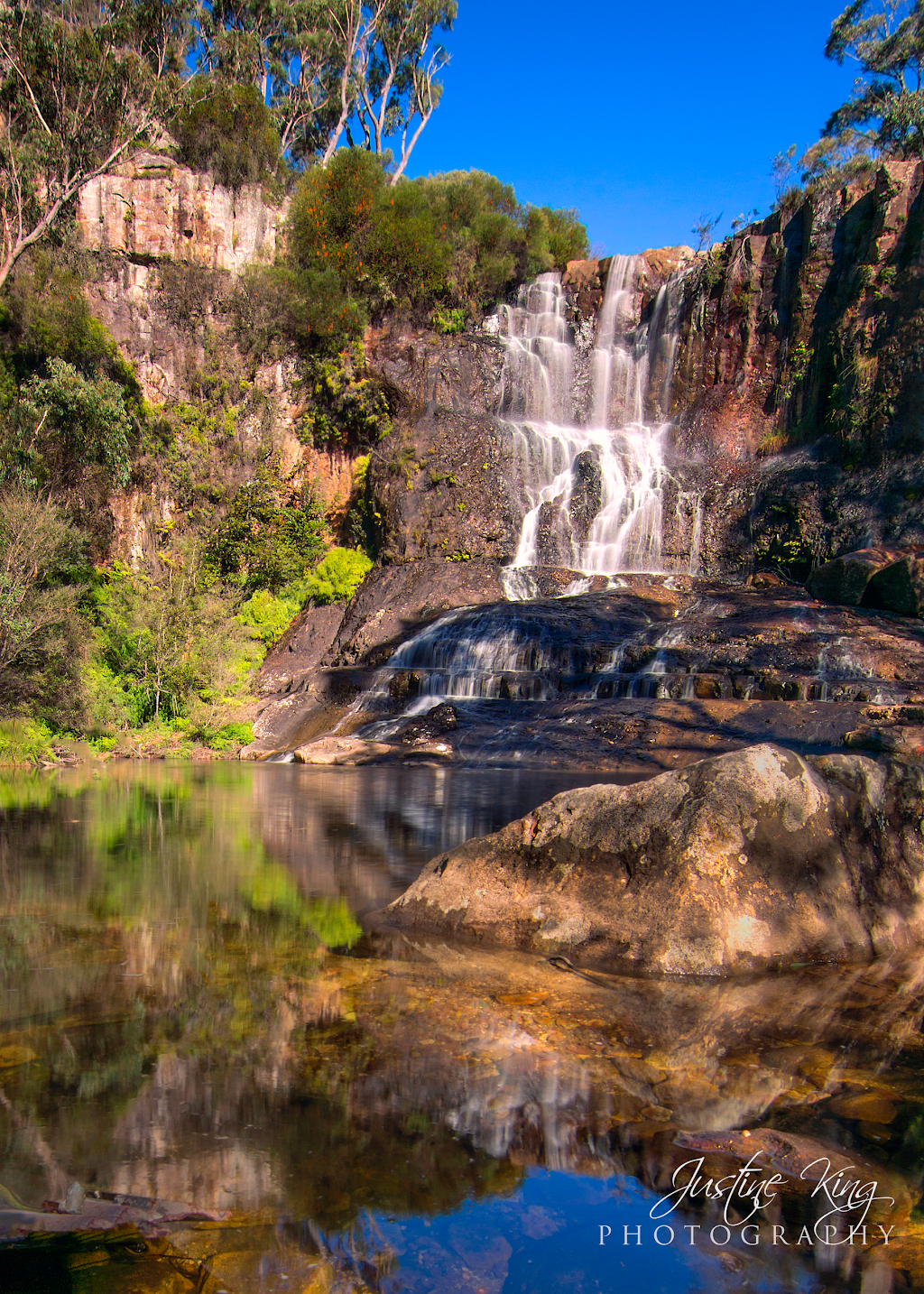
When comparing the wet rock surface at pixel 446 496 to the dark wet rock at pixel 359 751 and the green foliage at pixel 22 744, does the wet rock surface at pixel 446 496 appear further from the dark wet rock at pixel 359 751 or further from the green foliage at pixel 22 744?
the green foliage at pixel 22 744

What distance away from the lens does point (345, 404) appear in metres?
22.7

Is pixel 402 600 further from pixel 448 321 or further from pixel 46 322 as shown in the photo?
pixel 448 321

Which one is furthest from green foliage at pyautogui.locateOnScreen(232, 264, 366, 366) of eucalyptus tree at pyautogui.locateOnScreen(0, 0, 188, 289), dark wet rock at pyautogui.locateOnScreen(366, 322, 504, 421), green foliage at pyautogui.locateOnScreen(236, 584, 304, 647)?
green foliage at pyautogui.locateOnScreen(236, 584, 304, 647)

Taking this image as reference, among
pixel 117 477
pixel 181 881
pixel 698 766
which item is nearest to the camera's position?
pixel 698 766

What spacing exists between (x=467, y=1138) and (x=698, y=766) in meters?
2.05

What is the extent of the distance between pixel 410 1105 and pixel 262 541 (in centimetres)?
1978

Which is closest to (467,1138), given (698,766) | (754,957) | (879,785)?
(754,957)

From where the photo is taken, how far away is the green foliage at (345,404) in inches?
887

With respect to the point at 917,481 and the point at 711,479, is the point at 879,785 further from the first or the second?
the point at 711,479

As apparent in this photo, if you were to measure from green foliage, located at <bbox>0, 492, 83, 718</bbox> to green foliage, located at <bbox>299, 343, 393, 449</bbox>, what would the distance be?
11398mm

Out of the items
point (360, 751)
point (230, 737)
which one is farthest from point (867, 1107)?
point (230, 737)

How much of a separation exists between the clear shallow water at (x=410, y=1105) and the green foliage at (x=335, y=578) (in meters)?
16.6

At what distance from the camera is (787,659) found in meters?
12.6

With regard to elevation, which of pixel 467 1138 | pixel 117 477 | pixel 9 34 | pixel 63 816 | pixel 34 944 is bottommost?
pixel 63 816
